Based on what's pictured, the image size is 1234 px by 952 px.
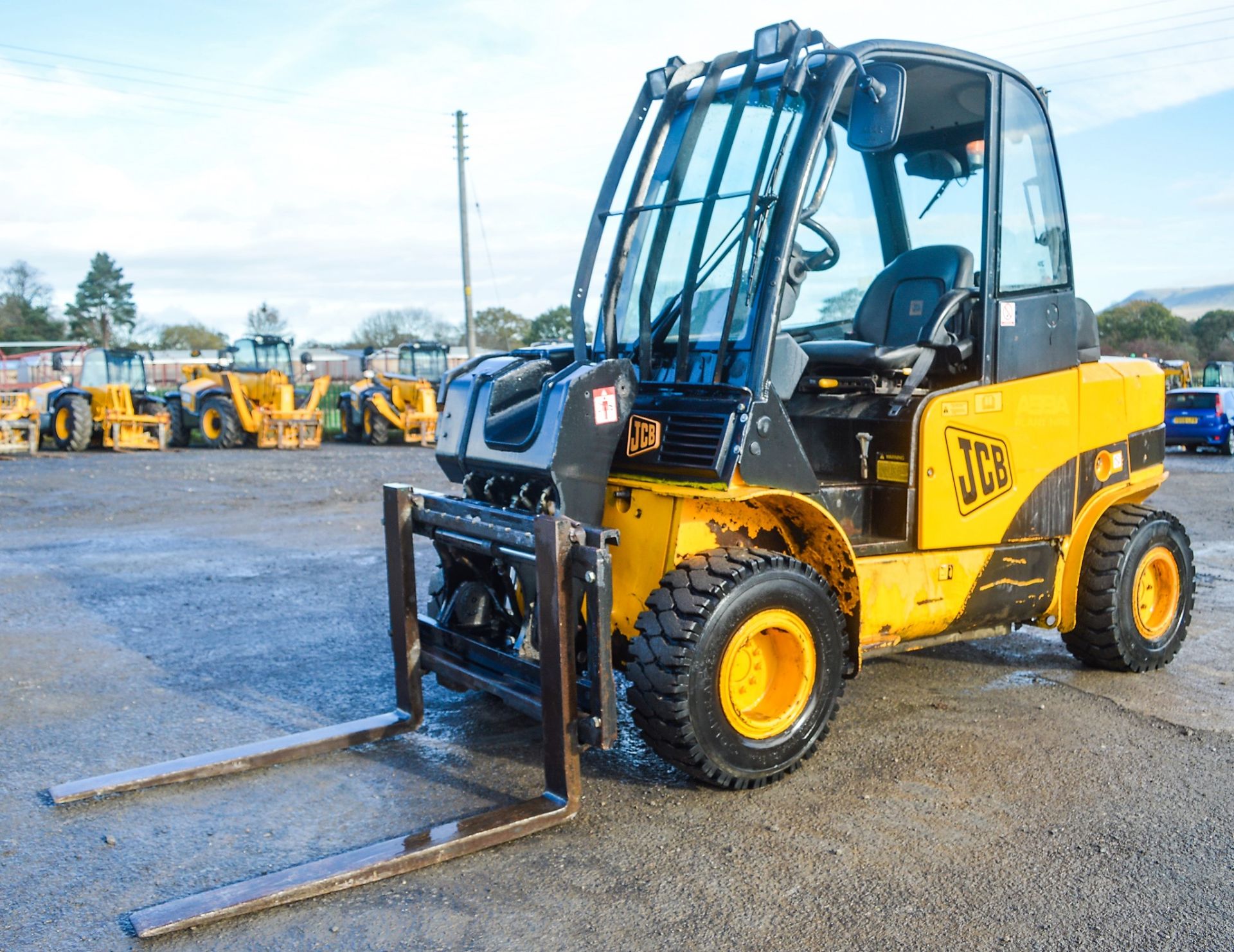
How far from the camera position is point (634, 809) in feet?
13.5

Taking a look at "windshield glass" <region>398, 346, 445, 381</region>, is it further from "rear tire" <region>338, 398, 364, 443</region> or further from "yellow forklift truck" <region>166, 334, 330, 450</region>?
"yellow forklift truck" <region>166, 334, 330, 450</region>

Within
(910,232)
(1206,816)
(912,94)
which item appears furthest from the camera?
(910,232)

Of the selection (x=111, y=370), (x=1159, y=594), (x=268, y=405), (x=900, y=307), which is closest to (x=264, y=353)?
(x=268, y=405)

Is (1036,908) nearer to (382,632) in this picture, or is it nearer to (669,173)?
(669,173)

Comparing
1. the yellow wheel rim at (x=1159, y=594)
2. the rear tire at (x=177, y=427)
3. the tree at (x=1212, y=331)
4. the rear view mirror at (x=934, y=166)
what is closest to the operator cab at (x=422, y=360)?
the rear tire at (x=177, y=427)

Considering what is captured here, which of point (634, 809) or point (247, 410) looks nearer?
point (634, 809)

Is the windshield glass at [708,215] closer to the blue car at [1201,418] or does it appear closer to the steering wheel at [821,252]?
the steering wheel at [821,252]

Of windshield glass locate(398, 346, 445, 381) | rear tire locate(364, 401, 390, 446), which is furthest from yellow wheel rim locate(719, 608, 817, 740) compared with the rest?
windshield glass locate(398, 346, 445, 381)

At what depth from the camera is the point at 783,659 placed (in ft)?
14.6

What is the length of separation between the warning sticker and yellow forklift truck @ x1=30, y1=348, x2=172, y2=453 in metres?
20.3

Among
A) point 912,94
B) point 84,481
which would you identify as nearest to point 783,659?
point 912,94

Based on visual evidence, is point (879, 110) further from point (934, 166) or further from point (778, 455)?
point (934, 166)

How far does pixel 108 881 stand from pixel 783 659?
8.34 feet

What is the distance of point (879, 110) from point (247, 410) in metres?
21.4
